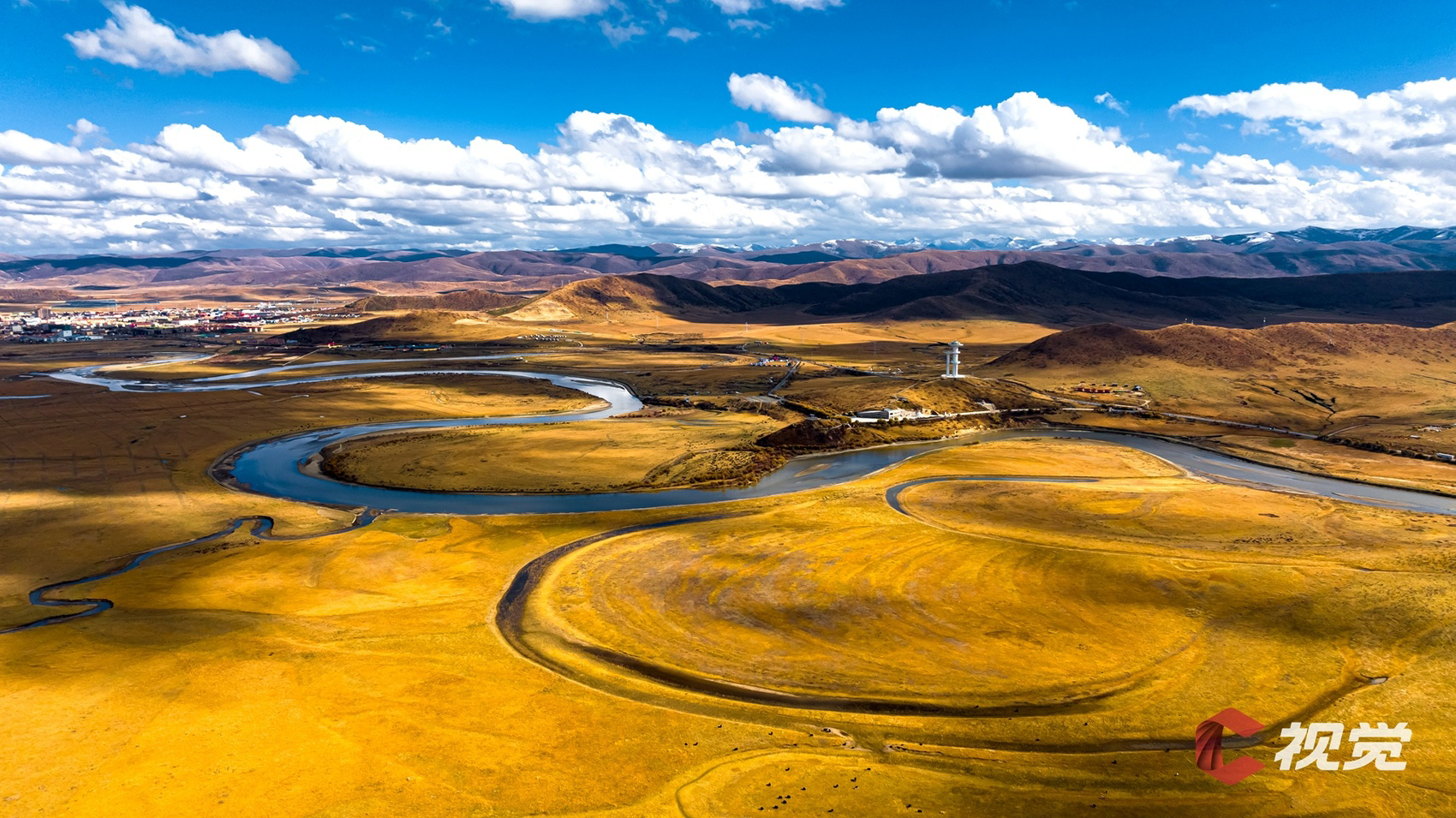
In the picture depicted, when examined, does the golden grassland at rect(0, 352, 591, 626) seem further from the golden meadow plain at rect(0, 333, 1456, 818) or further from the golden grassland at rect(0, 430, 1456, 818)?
the golden grassland at rect(0, 430, 1456, 818)

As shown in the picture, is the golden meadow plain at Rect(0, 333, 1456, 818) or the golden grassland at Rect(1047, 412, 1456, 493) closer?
the golden meadow plain at Rect(0, 333, 1456, 818)

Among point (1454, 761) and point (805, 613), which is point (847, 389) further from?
point (1454, 761)

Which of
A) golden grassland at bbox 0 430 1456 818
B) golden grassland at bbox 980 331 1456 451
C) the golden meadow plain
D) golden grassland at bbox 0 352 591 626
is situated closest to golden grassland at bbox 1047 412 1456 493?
golden grassland at bbox 980 331 1456 451

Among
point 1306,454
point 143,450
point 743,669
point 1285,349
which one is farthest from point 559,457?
point 1285,349

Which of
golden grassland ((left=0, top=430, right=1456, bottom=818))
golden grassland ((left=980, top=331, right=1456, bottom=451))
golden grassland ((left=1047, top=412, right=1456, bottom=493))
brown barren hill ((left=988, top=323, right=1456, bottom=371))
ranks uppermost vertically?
brown barren hill ((left=988, top=323, right=1456, bottom=371))

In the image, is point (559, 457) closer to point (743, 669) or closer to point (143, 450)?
point (143, 450)
